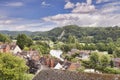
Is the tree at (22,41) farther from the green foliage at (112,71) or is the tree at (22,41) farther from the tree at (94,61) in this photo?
the green foliage at (112,71)

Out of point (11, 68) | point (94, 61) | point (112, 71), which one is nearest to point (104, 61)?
point (94, 61)

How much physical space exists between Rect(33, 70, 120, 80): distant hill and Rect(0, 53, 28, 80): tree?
1615 centimetres

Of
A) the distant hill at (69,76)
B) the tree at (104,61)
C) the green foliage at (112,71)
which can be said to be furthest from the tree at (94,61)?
the distant hill at (69,76)

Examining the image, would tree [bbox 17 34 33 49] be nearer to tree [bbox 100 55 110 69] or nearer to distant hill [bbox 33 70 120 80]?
tree [bbox 100 55 110 69]

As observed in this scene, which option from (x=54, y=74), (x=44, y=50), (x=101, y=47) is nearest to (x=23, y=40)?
(x=44, y=50)

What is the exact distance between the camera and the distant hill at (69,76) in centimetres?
1963

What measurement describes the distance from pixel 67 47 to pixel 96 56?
4786 centimetres

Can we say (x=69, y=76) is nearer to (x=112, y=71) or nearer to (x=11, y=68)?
(x=11, y=68)

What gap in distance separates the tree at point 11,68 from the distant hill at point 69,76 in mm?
16151

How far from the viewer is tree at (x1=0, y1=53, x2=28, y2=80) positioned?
3712 centimetres

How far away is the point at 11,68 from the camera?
38406 millimetres

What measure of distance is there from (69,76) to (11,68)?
19.2 metres

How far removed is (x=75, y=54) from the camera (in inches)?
4122

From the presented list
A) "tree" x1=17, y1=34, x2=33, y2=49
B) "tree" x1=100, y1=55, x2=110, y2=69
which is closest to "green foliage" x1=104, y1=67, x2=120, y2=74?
"tree" x1=100, y1=55, x2=110, y2=69
